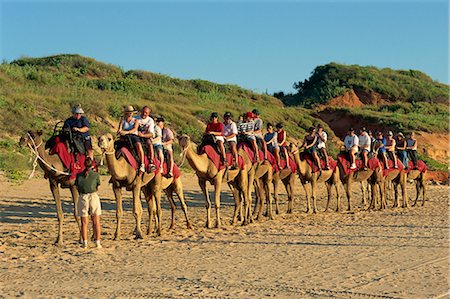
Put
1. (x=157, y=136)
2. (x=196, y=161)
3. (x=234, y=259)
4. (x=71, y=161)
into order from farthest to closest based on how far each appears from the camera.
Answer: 1. (x=196, y=161)
2. (x=157, y=136)
3. (x=71, y=161)
4. (x=234, y=259)

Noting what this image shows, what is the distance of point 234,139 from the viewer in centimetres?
1848

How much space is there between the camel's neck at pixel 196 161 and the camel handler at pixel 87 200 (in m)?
3.10

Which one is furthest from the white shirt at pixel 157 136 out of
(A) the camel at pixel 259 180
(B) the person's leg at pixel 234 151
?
(A) the camel at pixel 259 180

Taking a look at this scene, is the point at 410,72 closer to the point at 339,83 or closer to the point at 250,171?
the point at 339,83

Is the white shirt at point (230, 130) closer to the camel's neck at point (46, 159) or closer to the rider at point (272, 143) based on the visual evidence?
the rider at point (272, 143)

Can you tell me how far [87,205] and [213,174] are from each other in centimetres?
436

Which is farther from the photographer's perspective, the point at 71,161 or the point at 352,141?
the point at 352,141

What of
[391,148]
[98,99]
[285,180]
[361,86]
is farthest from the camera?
[361,86]

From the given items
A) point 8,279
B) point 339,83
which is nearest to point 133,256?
point 8,279

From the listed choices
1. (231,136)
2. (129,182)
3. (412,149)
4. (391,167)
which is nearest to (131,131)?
(129,182)

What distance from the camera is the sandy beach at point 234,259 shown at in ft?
33.2

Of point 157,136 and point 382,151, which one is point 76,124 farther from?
point 382,151

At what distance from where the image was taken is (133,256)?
42.7ft

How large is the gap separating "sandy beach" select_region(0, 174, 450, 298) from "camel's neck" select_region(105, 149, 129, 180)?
52.6 inches
